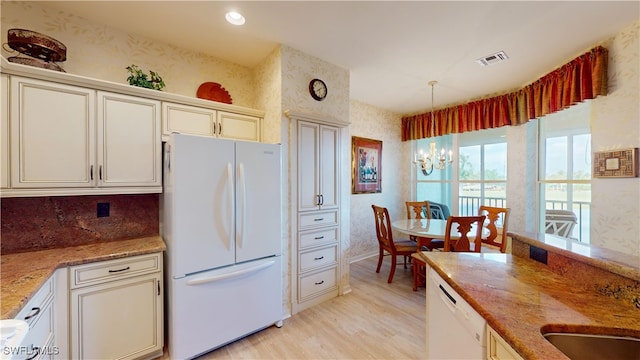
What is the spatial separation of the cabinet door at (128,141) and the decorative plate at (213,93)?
0.58 m

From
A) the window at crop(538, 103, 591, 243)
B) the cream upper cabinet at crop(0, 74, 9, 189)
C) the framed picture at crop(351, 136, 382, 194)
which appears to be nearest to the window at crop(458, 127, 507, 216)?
the window at crop(538, 103, 591, 243)

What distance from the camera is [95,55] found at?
2.05m

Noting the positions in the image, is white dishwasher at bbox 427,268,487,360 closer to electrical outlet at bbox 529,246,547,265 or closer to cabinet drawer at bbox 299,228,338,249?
electrical outlet at bbox 529,246,547,265

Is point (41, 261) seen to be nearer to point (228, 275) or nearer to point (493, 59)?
point (228, 275)

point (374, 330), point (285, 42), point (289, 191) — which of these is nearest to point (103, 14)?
point (285, 42)

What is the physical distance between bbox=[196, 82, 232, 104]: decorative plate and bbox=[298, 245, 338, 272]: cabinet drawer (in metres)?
1.86

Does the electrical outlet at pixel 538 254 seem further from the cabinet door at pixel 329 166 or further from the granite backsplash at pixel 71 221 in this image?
the granite backsplash at pixel 71 221

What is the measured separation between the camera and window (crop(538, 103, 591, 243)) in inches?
110

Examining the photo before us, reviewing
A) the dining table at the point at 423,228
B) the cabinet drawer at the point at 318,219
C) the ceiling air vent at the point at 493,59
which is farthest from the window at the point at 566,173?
the cabinet drawer at the point at 318,219

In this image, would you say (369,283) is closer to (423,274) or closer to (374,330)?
(423,274)

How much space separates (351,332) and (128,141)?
246 centimetres

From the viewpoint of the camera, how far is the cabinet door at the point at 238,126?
2359mm

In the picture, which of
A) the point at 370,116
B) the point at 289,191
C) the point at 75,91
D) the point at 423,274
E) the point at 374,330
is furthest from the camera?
the point at 370,116

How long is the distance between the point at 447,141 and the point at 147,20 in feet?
14.7
